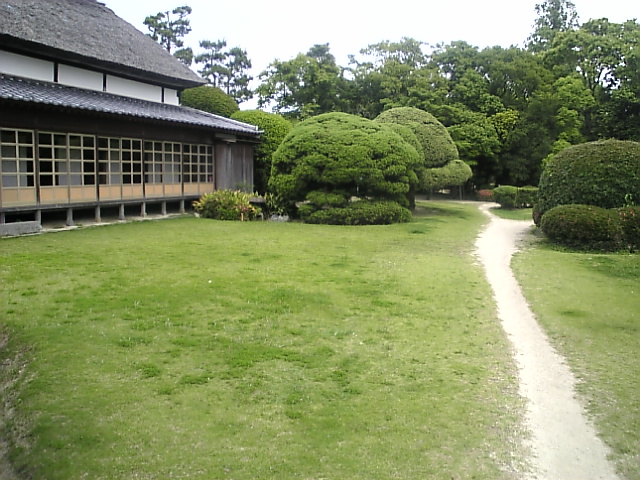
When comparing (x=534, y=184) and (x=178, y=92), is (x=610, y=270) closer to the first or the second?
(x=178, y=92)

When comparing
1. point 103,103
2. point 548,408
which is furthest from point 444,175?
point 548,408

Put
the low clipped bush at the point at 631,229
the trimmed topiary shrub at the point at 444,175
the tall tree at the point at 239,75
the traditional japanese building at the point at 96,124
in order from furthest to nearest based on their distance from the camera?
the tall tree at the point at 239,75 < the trimmed topiary shrub at the point at 444,175 < the traditional japanese building at the point at 96,124 < the low clipped bush at the point at 631,229

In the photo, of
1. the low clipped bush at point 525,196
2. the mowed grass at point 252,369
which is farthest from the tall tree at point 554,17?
the mowed grass at point 252,369

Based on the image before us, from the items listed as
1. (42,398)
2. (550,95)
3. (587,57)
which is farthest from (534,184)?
(42,398)

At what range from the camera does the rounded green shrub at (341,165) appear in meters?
19.1

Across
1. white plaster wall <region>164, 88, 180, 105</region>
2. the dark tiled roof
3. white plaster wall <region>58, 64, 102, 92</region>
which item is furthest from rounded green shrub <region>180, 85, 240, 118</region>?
white plaster wall <region>58, 64, 102, 92</region>

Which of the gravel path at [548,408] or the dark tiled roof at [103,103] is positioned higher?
the dark tiled roof at [103,103]

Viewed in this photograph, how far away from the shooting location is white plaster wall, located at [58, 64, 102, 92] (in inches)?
696

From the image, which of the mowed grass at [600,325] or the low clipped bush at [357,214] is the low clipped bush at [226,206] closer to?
the low clipped bush at [357,214]

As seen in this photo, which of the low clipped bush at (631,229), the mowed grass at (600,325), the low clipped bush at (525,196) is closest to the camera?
the mowed grass at (600,325)

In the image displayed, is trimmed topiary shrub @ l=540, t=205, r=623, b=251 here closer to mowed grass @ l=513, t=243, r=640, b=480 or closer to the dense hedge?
mowed grass @ l=513, t=243, r=640, b=480

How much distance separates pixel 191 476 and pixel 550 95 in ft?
114

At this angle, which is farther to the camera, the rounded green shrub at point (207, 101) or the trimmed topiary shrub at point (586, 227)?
the rounded green shrub at point (207, 101)

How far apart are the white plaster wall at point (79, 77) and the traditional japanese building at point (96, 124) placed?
0.03 metres
